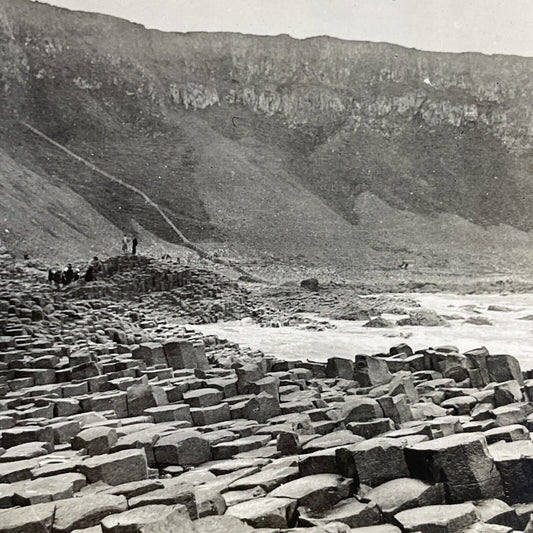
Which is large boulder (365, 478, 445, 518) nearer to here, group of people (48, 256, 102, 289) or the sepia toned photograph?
the sepia toned photograph

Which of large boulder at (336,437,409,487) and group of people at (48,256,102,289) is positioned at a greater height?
large boulder at (336,437,409,487)

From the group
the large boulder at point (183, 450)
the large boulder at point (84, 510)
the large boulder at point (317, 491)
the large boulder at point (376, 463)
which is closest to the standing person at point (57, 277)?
the large boulder at point (183, 450)

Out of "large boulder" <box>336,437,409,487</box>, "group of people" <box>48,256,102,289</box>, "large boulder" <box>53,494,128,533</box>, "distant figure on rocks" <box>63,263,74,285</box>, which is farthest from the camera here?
"distant figure on rocks" <box>63,263,74,285</box>

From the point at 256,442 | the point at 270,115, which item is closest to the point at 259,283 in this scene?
the point at 256,442

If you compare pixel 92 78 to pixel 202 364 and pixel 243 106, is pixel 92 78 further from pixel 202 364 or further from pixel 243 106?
pixel 202 364

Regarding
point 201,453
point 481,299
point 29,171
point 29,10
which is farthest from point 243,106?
point 201,453

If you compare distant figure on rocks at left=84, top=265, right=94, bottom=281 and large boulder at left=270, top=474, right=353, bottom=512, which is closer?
large boulder at left=270, top=474, right=353, bottom=512

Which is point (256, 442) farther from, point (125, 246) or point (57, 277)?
point (125, 246)

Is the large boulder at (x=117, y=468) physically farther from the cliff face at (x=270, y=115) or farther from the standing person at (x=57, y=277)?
the cliff face at (x=270, y=115)

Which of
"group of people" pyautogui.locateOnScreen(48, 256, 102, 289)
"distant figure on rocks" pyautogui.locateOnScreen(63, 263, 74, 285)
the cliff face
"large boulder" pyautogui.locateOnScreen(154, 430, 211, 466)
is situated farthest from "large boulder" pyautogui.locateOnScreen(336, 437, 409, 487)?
the cliff face
